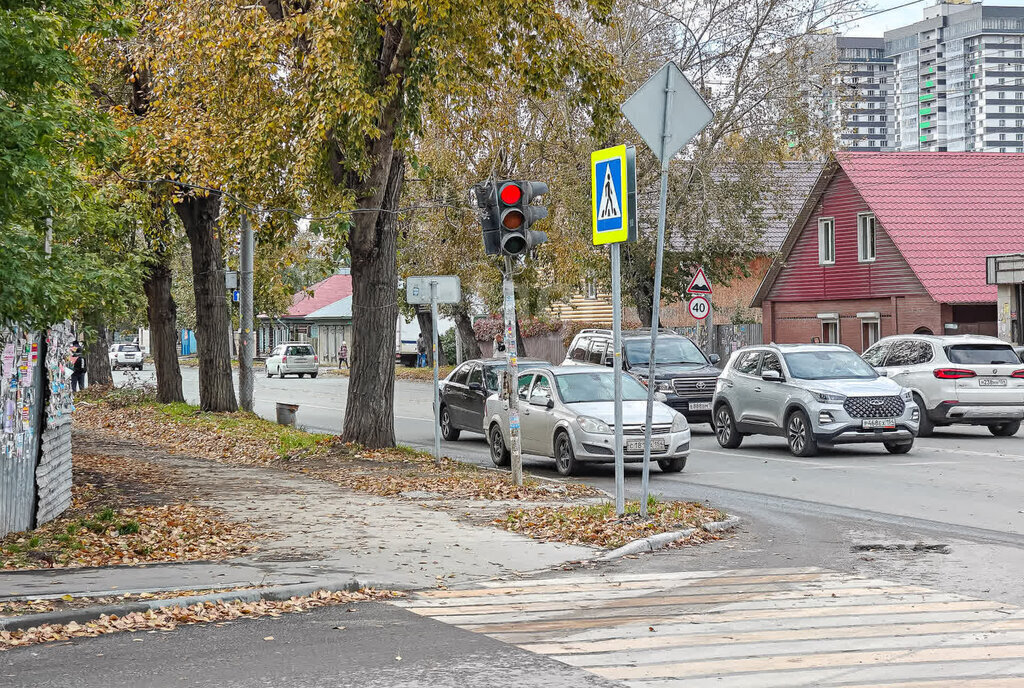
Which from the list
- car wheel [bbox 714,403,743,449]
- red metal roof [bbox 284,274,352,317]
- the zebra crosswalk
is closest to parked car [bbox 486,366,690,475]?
car wheel [bbox 714,403,743,449]

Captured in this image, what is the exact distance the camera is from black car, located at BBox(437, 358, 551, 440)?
23094 millimetres

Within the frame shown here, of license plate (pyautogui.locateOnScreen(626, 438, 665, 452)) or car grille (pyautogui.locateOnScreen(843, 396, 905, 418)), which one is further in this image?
car grille (pyautogui.locateOnScreen(843, 396, 905, 418))

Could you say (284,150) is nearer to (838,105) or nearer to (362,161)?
(362,161)

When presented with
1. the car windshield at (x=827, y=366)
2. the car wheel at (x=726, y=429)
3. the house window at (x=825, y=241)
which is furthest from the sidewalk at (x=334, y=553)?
the house window at (x=825, y=241)

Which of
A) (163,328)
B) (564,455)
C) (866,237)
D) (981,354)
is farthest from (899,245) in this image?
(564,455)

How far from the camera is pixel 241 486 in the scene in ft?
54.1

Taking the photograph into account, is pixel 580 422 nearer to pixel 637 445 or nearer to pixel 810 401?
pixel 637 445

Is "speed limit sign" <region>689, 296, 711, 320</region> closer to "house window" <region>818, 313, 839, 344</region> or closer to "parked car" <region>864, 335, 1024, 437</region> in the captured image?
"parked car" <region>864, 335, 1024, 437</region>

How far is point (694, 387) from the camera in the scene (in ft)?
82.5

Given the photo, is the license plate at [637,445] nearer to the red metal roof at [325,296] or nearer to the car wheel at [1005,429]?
the car wheel at [1005,429]

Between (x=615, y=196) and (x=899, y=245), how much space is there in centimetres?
2843

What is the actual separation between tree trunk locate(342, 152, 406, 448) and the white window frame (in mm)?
24145

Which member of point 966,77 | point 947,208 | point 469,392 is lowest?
point 469,392

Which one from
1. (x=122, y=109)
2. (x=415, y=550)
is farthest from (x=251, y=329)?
(x=415, y=550)
